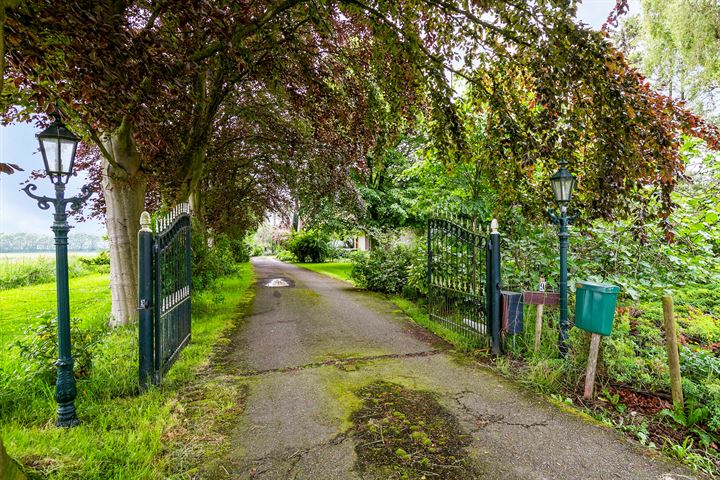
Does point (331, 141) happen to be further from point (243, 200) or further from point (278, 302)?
point (243, 200)

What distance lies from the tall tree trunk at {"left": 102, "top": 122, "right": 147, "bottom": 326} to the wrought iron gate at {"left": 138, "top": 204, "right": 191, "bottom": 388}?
1.12 m

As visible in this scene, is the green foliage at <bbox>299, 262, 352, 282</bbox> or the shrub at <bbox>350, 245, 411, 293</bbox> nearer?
the shrub at <bbox>350, 245, 411, 293</bbox>

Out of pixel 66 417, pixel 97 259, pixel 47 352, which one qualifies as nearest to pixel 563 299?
pixel 66 417

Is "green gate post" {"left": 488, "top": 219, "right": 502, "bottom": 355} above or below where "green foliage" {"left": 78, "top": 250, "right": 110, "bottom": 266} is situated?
above

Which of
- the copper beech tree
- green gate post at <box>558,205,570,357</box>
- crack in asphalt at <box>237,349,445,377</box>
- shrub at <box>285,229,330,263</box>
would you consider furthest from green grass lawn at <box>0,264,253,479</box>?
shrub at <box>285,229,330,263</box>

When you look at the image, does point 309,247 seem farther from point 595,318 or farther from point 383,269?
point 595,318

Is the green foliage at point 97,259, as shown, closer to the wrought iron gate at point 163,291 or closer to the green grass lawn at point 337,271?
the green grass lawn at point 337,271

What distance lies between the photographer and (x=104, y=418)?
3344 mm

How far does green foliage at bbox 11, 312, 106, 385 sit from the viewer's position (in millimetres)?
3928

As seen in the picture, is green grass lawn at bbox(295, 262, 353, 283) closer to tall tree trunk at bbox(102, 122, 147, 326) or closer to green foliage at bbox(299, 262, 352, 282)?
green foliage at bbox(299, 262, 352, 282)

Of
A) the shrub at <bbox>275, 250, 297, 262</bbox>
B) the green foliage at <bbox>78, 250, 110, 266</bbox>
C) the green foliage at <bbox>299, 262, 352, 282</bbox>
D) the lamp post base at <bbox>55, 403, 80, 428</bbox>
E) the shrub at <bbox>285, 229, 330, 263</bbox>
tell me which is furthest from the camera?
the shrub at <bbox>275, 250, 297, 262</bbox>

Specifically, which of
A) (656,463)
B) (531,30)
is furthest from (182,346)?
(531,30)

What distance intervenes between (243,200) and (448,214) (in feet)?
30.0

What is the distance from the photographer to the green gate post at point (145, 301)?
12.9 feet
